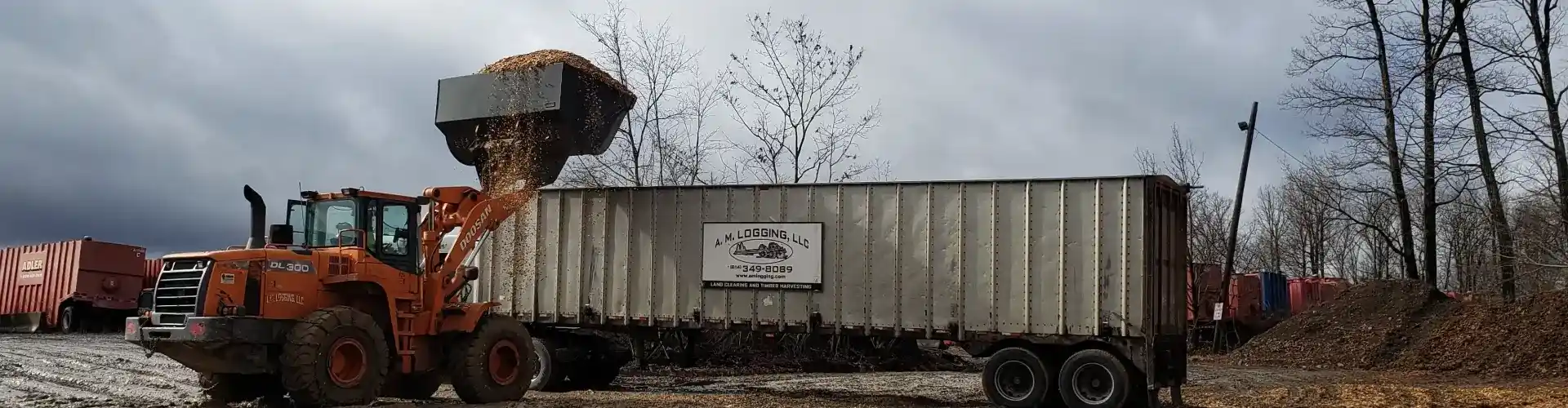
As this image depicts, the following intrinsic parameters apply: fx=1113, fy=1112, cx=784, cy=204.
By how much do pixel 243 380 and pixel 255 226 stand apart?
1571 millimetres

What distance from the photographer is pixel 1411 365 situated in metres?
20.9

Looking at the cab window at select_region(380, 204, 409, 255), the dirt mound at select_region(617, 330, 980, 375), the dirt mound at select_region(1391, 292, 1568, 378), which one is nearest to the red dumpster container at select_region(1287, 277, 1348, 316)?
the dirt mound at select_region(1391, 292, 1568, 378)

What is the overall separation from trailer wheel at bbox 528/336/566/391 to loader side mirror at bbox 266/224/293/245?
14.0 feet

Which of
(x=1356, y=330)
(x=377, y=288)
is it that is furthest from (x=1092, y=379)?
(x=1356, y=330)

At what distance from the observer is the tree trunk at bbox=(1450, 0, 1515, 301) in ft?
69.2

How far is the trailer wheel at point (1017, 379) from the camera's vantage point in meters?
12.3

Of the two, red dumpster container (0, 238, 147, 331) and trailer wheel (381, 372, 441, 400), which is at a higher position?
red dumpster container (0, 238, 147, 331)

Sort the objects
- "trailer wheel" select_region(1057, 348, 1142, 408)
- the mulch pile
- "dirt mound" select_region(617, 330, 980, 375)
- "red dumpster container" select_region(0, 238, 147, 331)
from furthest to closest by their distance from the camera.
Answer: "red dumpster container" select_region(0, 238, 147, 331) → the mulch pile → "dirt mound" select_region(617, 330, 980, 375) → "trailer wheel" select_region(1057, 348, 1142, 408)

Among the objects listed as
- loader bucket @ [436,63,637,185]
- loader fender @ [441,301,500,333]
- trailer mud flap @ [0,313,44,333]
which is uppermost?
loader bucket @ [436,63,637,185]

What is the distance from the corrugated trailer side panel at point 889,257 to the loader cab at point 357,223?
342 cm

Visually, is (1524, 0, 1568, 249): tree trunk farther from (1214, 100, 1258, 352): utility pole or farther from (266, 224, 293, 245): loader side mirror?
(266, 224, 293, 245): loader side mirror

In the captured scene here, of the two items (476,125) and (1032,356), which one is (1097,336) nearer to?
(1032,356)

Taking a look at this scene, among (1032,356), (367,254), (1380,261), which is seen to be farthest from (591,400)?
(1380,261)

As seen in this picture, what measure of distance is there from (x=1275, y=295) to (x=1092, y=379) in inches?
850
